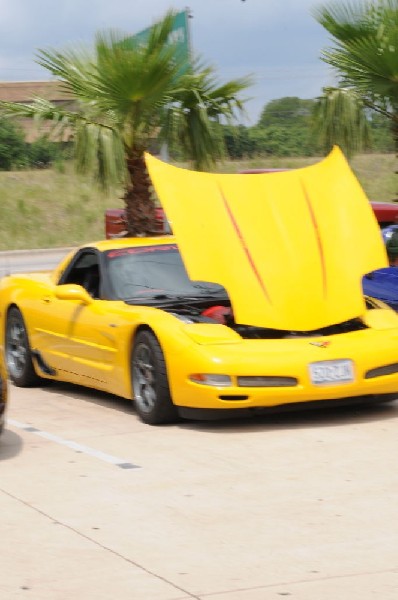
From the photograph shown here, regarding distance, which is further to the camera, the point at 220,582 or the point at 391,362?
the point at 391,362

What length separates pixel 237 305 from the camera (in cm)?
906

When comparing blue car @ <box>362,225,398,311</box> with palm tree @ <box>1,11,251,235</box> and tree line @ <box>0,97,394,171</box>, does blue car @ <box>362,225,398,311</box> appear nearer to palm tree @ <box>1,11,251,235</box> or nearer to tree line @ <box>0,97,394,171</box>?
palm tree @ <box>1,11,251,235</box>

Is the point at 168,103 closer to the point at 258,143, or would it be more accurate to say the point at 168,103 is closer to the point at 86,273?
the point at 86,273

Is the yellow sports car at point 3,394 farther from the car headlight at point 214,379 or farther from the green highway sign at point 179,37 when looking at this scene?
the green highway sign at point 179,37

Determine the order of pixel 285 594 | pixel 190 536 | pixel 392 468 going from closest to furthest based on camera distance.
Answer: pixel 285 594 < pixel 190 536 < pixel 392 468

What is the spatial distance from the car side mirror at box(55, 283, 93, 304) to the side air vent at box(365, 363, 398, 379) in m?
2.26

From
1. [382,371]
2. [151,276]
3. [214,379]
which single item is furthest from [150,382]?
[382,371]

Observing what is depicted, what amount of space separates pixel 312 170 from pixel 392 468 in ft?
10.6

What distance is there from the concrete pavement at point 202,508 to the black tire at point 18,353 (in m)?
1.57

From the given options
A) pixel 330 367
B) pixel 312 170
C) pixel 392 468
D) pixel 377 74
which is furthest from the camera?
pixel 377 74

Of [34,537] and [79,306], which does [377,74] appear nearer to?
[79,306]

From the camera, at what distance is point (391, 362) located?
9078 millimetres

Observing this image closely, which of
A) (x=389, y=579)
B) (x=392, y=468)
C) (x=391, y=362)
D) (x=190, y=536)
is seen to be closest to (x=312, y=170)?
(x=391, y=362)

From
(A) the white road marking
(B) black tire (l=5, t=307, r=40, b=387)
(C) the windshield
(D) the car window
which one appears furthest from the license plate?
(B) black tire (l=5, t=307, r=40, b=387)
